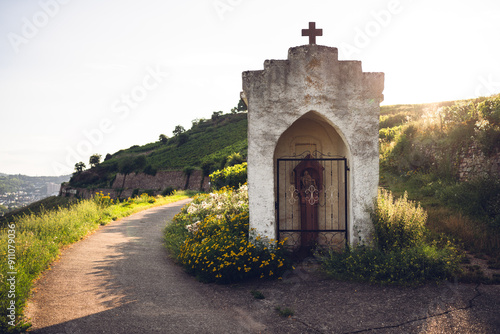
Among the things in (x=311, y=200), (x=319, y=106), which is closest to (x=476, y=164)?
(x=311, y=200)

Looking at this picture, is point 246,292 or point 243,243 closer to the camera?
point 246,292

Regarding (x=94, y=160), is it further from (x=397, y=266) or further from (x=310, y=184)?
(x=397, y=266)

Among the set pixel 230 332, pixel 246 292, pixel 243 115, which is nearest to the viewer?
pixel 230 332

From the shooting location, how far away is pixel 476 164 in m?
10.7

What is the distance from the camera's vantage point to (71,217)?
34.1 ft

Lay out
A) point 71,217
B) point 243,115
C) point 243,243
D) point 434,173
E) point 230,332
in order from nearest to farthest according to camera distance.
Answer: point 230,332
point 243,243
point 71,217
point 434,173
point 243,115

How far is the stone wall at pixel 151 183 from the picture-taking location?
43097 millimetres

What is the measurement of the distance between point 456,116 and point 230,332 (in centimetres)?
1304

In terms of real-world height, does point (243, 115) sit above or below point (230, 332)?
above

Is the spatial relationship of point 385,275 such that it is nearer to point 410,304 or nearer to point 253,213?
point 410,304

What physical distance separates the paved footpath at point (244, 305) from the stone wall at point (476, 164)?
6.26 metres

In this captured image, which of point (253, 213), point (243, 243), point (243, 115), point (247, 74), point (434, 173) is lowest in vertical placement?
point (243, 243)

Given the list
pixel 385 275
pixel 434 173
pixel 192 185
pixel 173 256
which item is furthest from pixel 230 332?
pixel 192 185

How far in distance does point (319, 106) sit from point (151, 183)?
4896 centimetres
